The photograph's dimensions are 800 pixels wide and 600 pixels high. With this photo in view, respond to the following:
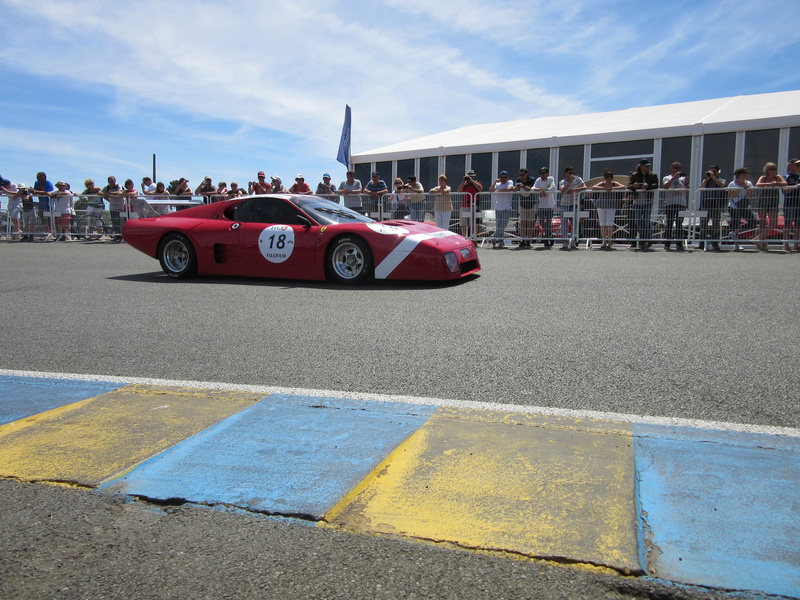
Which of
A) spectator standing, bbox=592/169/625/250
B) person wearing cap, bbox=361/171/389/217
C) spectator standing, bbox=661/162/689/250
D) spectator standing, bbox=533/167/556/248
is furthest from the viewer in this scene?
person wearing cap, bbox=361/171/389/217

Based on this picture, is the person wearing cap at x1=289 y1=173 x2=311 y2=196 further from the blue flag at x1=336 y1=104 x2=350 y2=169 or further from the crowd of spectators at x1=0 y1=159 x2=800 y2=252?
the blue flag at x1=336 y1=104 x2=350 y2=169

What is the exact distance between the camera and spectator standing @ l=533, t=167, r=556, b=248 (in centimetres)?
1390

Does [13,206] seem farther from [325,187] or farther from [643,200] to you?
[643,200]

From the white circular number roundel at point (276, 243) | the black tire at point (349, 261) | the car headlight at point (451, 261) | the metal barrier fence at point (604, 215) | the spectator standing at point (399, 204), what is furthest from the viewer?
the spectator standing at point (399, 204)

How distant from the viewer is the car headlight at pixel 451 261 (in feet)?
24.8

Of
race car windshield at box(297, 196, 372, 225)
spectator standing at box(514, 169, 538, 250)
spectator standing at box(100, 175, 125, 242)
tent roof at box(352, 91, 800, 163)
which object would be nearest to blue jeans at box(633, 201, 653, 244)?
spectator standing at box(514, 169, 538, 250)

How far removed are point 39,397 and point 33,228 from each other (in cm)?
1769

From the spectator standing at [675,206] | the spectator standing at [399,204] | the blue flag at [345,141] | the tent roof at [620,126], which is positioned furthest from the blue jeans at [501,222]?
the blue flag at [345,141]

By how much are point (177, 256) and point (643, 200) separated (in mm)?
9461

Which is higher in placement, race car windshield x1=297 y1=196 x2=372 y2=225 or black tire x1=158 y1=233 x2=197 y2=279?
race car windshield x1=297 y1=196 x2=372 y2=225

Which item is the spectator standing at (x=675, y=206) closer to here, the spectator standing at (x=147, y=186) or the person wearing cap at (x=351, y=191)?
the person wearing cap at (x=351, y=191)

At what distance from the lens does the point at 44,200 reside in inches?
718

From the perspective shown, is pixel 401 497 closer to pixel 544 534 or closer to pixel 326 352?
pixel 544 534

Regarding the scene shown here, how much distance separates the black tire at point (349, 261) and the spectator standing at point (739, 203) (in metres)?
8.43
